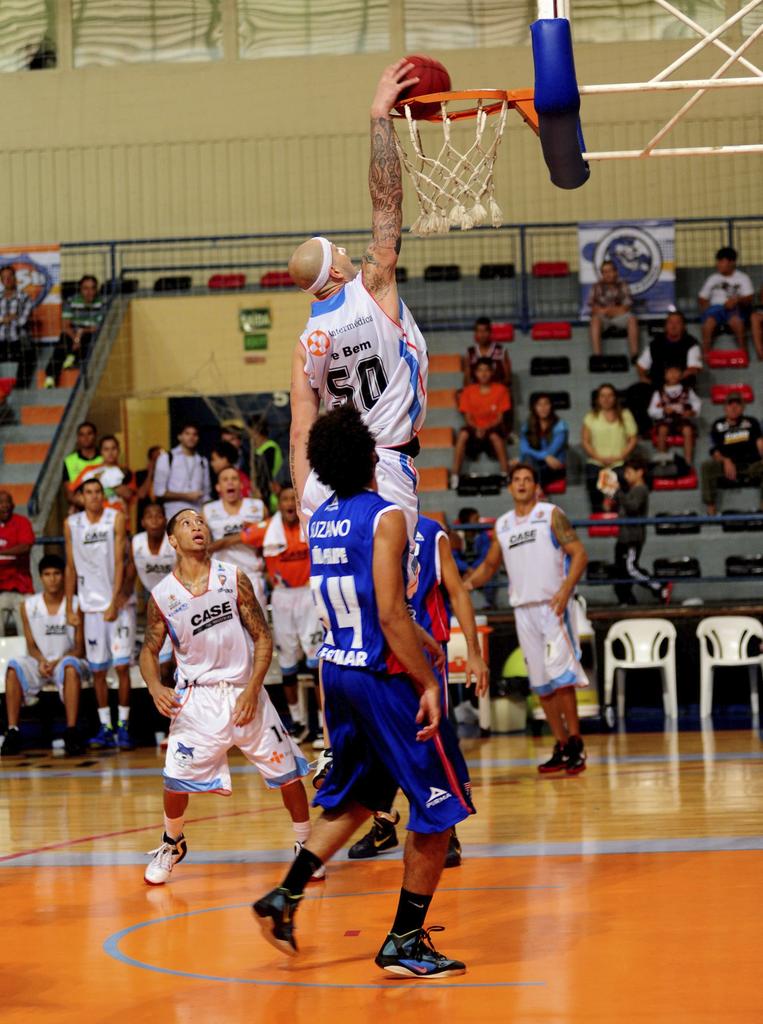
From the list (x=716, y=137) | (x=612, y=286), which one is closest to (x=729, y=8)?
(x=716, y=137)

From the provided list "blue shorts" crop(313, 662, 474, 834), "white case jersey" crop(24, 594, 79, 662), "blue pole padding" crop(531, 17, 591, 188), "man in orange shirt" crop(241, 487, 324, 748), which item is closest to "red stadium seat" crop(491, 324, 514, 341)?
"man in orange shirt" crop(241, 487, 324, 748)

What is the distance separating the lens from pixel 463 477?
50.0ft

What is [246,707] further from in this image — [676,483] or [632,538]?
[676,483]

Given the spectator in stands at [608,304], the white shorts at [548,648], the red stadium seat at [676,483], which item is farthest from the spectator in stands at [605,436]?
the white shorts at [548,648]

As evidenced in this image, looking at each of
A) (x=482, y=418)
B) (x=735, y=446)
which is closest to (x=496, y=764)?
(x=735, y=446)

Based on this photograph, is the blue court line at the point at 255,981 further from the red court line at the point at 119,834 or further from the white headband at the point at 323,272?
the white headband at the point at 323,272

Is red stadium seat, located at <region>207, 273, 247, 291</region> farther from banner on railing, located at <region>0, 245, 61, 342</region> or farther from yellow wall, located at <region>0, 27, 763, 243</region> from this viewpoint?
banner on railing, located at <region>0, 245, 61, 342</region>

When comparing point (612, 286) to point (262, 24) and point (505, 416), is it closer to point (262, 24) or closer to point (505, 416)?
point (505, 416)

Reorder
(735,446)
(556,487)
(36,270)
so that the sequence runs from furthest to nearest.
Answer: (36,270) < (735,446) < (556,487)

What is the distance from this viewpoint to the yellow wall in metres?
18.7

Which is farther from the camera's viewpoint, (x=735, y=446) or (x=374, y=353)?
(x=735, y=446)

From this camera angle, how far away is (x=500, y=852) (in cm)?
671

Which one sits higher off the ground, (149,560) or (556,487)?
(556,487)

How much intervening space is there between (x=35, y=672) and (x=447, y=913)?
23.7ft
